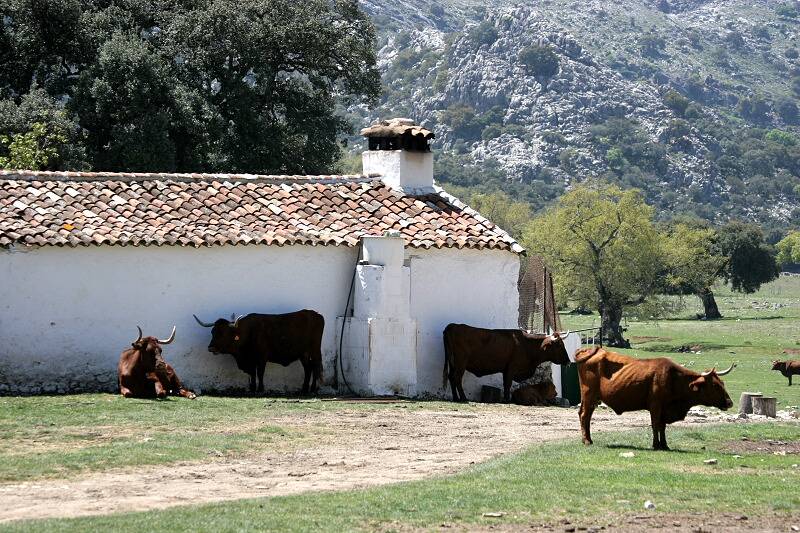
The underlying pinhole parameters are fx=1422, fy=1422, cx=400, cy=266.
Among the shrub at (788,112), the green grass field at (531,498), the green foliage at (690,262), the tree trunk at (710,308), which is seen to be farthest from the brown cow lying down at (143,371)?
the shrub at (788,112)

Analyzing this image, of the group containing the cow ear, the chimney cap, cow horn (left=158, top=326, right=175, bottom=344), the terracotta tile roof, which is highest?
the chimney cap

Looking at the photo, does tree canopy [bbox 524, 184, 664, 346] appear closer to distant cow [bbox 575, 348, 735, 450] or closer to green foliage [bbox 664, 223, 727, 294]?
green foliage [bbox 664, 223, 727, 294]

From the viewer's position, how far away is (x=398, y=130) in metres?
28.0

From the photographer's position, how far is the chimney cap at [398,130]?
27.9 m

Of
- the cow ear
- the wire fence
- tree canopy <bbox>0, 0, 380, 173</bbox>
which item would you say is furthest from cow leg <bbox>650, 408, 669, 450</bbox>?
tree canopy <bbox>0, 0, 380, 173</bbox>

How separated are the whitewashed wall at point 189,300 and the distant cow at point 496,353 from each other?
1.82ft

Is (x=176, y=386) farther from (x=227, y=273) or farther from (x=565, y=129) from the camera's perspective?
(x=565, y=129)

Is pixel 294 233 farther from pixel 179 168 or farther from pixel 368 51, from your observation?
pixel 368 51

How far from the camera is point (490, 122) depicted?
529ft

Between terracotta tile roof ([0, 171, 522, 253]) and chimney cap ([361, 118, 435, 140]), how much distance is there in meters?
0.98

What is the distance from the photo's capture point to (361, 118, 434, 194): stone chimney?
91.4 feet

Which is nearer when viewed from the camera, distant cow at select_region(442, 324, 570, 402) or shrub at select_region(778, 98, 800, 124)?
distant cow at select_region(442, 324, 570, 402)

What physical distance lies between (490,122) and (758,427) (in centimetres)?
14258

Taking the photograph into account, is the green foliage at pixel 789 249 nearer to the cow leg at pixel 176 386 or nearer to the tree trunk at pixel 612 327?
the tree trunk at pixel 612 327
